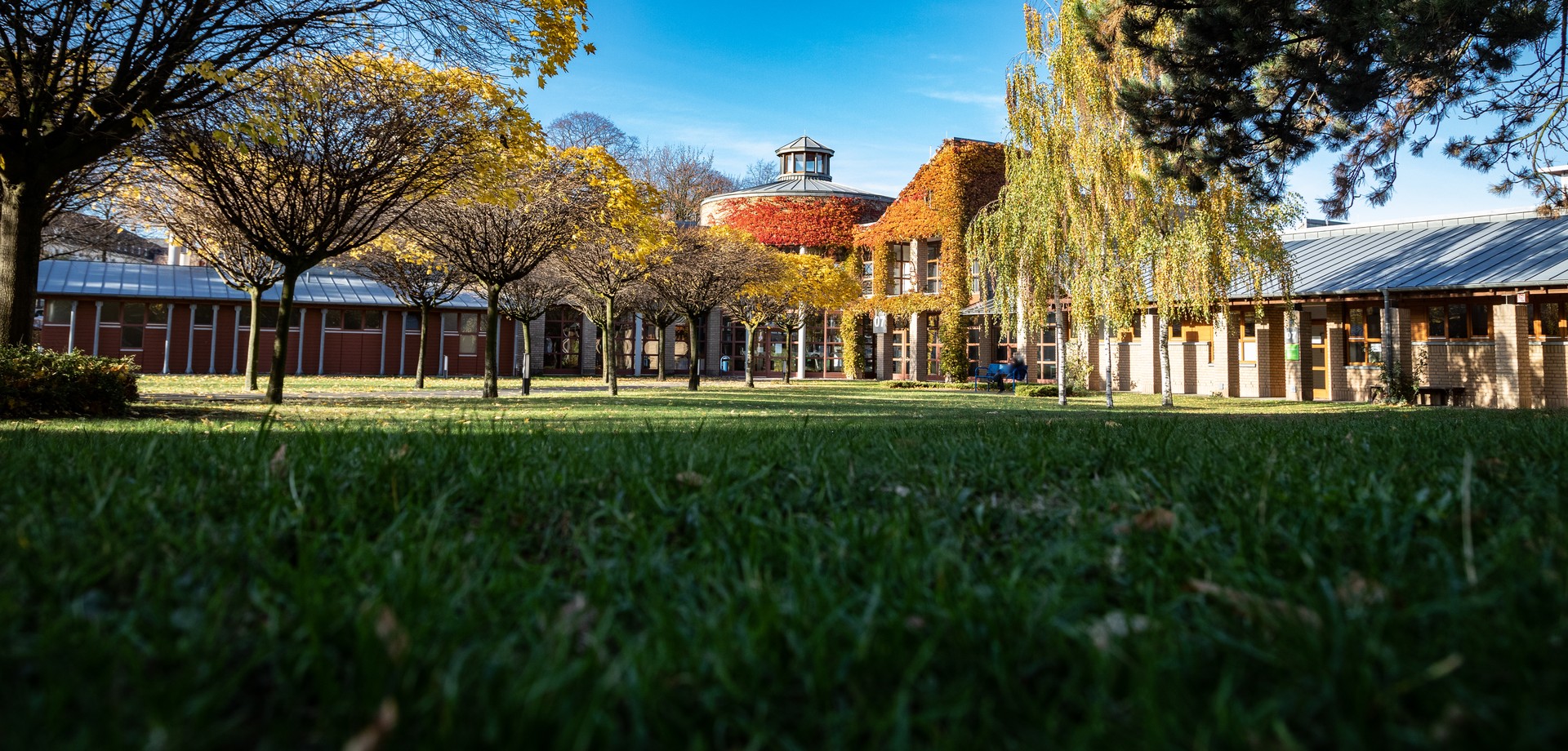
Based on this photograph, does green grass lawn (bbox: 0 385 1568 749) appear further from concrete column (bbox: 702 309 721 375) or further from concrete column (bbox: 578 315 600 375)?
concrete column (bbox: 702 309 721 375)

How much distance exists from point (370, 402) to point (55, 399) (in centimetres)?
493

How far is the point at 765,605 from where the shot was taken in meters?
1.81

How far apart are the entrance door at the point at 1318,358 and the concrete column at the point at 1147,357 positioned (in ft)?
14.2

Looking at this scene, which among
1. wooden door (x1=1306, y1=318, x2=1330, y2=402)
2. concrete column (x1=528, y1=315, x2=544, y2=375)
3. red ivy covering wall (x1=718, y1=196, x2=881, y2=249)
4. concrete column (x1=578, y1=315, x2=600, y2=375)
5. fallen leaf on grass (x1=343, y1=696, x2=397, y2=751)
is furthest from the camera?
red ivy covering wall (x1=718, y1=196, x2=881, y2=249)

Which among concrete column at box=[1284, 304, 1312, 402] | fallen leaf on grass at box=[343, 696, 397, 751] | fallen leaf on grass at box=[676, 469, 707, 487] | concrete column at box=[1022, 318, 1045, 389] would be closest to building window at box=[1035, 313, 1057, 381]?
concrete column at box=[1022, 318, 1045, 389]

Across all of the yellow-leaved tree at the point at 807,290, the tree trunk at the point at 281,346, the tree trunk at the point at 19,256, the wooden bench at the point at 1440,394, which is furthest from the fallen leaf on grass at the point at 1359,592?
the yellow-leaved tree at the point at 807,290

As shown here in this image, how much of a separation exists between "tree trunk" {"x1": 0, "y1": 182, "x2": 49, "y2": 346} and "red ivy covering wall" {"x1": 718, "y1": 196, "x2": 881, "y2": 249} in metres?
35.4

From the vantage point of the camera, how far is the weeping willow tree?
60.4 feet

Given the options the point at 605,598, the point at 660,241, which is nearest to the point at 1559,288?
the point at 660,241

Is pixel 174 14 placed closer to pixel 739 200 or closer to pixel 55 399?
pixel 55 399

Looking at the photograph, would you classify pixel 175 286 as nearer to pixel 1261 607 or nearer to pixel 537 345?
pixel 537 345

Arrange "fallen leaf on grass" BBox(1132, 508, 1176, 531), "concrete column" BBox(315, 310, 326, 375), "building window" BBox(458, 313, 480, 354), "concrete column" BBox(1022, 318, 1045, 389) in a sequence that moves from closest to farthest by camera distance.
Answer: "fallen leaf on grass" BBox(1132, 508, 1176, 531) < "concrete column" BBox(1022, 318, 1045, 389) < "concrete column" BBox(315, 310, 326, 375) < "building window" BBox(458, 313, 480, 354)

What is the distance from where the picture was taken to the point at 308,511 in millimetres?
2727

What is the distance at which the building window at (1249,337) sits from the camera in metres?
26.3
